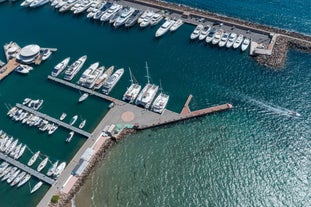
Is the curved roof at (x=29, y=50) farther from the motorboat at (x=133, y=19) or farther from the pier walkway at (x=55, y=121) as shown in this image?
the motorboat at (x=133, y=19)

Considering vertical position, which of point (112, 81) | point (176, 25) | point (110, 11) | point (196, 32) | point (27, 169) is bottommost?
point (27, 169)

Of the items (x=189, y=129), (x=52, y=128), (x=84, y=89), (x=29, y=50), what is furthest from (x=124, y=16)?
(x=189, y=129)

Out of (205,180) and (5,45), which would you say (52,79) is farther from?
(205,180)

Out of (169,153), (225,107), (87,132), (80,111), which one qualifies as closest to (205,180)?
(169,153)

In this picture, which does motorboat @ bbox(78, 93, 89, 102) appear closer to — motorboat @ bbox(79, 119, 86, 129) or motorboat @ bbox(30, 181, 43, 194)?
motorboat @ bbox(79, 119, 86, 129)

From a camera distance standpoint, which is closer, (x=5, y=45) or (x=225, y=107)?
(x=225, y=107)

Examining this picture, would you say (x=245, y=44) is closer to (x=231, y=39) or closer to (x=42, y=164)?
(x=231, y=39)
